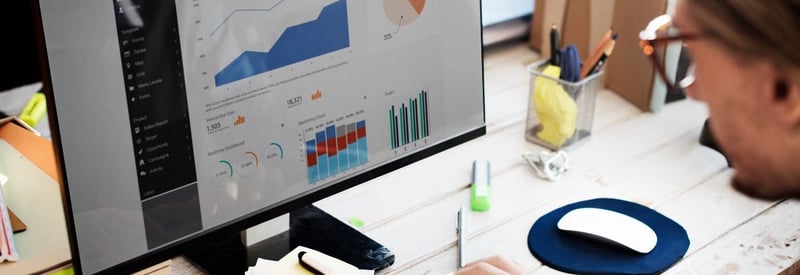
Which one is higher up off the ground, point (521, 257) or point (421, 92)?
point (421, 92)

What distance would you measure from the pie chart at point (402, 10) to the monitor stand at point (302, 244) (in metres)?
0.28

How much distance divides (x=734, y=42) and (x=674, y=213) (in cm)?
62

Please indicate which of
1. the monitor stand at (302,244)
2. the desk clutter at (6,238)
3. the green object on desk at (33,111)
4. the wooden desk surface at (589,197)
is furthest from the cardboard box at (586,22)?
the desk clutter at (6,238)

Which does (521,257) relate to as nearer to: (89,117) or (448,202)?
(448,202)

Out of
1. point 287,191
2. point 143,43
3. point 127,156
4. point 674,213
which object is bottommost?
point 674,213

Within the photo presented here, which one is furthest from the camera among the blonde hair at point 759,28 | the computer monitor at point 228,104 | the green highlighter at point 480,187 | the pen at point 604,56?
the pen at point 604,56

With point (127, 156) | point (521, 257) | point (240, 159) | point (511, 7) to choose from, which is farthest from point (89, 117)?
point (511, 7)

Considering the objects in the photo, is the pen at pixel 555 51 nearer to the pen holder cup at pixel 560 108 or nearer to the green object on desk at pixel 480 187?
the pen holder cup at pixel 560 108

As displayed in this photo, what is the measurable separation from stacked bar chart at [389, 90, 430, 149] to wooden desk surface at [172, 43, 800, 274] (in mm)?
133

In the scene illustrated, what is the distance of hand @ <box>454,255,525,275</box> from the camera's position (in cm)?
107

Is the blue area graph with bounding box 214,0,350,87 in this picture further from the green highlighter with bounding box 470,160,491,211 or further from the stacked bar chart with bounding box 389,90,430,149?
the green highlighter with bounding box 470,160,491,211

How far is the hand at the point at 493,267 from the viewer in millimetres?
1071

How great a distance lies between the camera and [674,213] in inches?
50.9

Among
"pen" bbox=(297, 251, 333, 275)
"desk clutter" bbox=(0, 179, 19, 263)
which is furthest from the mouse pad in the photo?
"desk clutter" bbox=(0, 179, 19, 263)
